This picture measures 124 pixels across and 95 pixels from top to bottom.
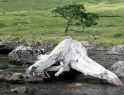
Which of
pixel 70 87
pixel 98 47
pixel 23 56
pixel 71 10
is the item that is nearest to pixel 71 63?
pixel 70 87

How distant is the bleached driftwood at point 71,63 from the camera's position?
97.6 feet

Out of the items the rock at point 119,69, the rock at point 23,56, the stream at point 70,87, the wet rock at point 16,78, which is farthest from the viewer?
the rock at point 23,56

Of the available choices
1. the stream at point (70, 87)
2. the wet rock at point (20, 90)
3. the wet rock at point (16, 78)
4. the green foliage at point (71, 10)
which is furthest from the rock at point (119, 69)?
the green foliage at point (71, 10)

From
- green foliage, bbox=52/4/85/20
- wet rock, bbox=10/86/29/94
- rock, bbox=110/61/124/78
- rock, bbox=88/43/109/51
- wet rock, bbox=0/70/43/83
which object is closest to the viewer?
wet rock, bbox=10/86/29/94

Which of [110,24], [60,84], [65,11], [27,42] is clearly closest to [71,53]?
[60,84]

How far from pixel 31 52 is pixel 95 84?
14.7m

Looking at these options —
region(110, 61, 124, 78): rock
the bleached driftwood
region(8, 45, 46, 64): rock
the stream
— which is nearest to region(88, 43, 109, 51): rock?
region(8, 45, 46, 64): rock

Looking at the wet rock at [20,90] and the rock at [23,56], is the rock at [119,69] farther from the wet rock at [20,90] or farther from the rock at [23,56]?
the rock at [23,56]

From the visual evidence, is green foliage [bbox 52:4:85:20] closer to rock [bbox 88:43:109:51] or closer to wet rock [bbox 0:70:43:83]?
rock [bbox 88:43:109:51]

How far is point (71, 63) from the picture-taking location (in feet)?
107

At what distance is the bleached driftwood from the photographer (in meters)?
29.7

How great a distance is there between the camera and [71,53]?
110 ft

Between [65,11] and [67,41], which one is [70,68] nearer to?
[67,41]

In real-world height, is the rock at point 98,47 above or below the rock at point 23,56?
below
